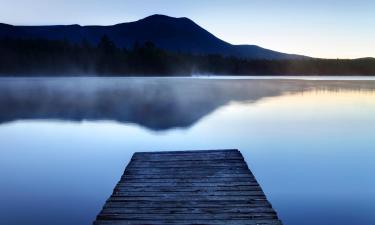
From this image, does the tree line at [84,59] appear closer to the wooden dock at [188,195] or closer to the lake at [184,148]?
the lake at [184,148]

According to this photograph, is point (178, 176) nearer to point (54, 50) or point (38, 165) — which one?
point (38, 165)

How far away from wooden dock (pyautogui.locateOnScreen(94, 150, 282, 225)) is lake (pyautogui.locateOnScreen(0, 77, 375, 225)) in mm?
1068

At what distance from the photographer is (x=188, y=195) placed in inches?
247

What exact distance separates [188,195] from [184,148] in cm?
743

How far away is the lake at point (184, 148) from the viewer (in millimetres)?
7449

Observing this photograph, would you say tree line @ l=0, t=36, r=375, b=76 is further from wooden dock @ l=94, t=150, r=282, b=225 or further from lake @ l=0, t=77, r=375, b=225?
wooden dock @ l=94, t=150, r=282, b=225

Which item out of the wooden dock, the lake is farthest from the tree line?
the wooden dock

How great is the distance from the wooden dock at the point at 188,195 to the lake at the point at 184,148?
1.07 m

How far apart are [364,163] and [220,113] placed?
13620 millimetres

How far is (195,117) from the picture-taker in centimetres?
2219

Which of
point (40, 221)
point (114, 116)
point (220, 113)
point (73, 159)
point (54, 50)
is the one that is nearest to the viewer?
point (40, 221)

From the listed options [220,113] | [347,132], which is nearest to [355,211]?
[347,132]

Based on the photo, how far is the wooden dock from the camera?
17.3ft

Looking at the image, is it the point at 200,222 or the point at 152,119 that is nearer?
the point at 200,222
